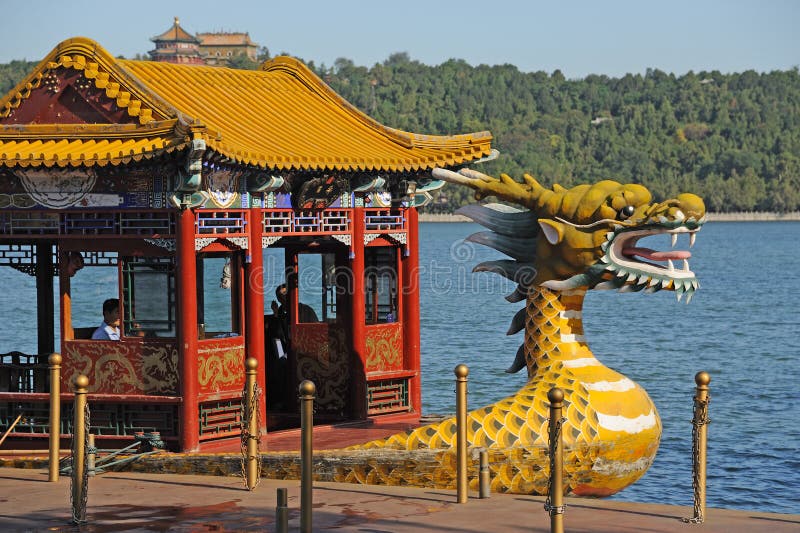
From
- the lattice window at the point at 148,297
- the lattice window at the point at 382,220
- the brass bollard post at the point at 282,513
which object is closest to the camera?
the brass bollard post at the point at 282,513

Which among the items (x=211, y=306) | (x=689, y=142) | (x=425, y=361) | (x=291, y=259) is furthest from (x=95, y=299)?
(x=689, y=142)

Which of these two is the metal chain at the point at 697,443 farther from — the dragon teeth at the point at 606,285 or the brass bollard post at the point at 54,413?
the brass bollard post at the point at 54,413

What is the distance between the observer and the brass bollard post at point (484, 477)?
1240 centimetres

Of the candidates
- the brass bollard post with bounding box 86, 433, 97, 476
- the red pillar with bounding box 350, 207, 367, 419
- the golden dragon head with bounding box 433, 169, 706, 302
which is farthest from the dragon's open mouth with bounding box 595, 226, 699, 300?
the brass bollard post with bounding box 86, 433, 97, 476

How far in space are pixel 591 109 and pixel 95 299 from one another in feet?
454

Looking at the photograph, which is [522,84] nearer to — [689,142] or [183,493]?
[689,142]

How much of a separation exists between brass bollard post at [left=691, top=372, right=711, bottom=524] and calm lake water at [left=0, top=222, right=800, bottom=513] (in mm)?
6607

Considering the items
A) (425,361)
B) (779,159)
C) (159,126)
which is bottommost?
(425,361)

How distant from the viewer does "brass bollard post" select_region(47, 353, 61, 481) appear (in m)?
12.7

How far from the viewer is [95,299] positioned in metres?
66.2

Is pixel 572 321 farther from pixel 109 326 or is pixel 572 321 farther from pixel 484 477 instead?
pixel 109 326

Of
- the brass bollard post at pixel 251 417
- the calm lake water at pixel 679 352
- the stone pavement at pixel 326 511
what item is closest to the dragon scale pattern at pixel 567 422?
the stone pavement at pixel 326 511

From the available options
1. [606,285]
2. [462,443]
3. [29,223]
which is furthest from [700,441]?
[29,223]

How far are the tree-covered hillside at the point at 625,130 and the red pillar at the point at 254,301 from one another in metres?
118
